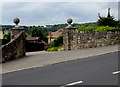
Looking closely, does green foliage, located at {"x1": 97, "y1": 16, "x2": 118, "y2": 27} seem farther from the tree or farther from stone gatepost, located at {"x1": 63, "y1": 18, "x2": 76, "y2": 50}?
stone gatepost, located at {"x1": 63, "y1": 18, "x2": 76, "y2": 50}

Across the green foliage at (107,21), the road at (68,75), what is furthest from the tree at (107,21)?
the road at (68,75)

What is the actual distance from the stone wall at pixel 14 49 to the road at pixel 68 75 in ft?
8.26

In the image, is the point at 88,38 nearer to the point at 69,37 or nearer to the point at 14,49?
the point at 69,37

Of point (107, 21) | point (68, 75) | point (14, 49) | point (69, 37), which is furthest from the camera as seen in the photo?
point (107, 21)

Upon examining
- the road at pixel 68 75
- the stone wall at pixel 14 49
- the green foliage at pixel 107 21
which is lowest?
the road at pixel 68 75

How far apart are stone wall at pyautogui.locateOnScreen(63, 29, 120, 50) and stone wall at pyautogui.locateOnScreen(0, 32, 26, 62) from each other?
528 centimetres

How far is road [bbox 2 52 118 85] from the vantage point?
835 cm

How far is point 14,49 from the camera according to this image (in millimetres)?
13812

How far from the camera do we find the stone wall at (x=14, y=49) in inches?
506

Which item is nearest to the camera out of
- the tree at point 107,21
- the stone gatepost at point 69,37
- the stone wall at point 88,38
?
the stone wall at point 88,38

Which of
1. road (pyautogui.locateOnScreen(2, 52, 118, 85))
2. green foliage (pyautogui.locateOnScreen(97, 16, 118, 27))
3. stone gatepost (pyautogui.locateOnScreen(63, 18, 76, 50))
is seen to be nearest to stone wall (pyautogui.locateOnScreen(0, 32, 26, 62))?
road (pyautogui.locateOnScreen(2, 52, 118, 85))

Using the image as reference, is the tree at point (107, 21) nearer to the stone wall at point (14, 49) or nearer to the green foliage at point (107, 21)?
the green foliage at point (107, 21)

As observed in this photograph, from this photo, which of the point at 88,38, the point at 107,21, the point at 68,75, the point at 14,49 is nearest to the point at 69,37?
the point at 88,38

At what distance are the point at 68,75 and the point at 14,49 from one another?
5.33 metres
